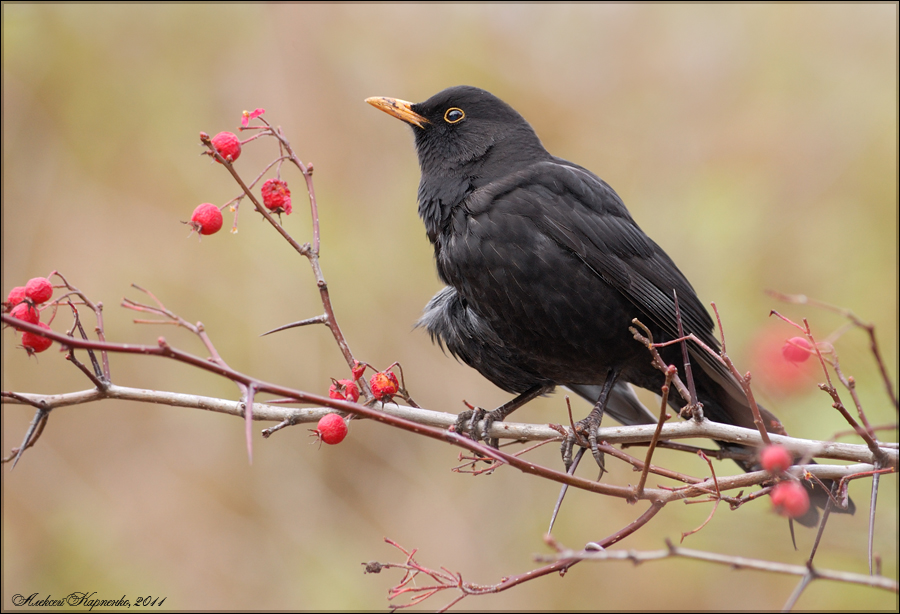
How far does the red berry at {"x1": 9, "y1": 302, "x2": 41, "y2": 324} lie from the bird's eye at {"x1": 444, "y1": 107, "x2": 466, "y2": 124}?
7.57 ft

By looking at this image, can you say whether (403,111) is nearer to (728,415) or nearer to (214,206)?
(214,206)

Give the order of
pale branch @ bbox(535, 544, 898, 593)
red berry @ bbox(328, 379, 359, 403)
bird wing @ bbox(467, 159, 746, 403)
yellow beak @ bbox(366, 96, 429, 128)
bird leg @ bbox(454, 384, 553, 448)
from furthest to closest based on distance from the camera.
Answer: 1. yellow beak @ bbox(366, 96, 429, 128)
2. bird wing @ bbox(467, 159, 746, 403)
3. bird leg @ bbox(454, 384, 553, 448)
4. red berry @ bbox(328, 379, 359, 403)
5. pale branch @ bbox(535, 544, 898, 593)

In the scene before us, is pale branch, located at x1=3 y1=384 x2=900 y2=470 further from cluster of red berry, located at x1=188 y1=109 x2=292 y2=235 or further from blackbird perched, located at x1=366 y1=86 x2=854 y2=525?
cluster of red berry, located at x1=188 y1=109 x2=292 y2=235

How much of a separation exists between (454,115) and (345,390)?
1.88 metres

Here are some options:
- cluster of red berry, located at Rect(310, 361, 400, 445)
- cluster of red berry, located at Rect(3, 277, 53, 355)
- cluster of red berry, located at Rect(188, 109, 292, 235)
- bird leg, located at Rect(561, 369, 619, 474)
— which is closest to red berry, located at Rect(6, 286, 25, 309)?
cluster of red berry, located at Rect(3, 277, 53, 355)

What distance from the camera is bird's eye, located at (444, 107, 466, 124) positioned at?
3740 mm

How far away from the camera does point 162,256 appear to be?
21.0 feet

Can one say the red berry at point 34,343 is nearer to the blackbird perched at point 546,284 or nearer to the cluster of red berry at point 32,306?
the cluster of red berry at point 32,306

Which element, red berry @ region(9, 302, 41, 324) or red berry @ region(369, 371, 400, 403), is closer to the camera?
red berry @ region(9, 302, 41, 324)

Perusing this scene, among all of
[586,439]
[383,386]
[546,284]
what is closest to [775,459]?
[586,439]

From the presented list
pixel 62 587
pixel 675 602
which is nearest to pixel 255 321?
pixel 62 587

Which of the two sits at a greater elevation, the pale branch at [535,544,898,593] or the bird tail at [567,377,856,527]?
the pale branch at [535,544,898,593]

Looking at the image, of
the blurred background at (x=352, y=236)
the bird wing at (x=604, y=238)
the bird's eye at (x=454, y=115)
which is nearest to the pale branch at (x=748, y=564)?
the bird wing at (x=604, y=238)

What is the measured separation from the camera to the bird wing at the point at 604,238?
3168 mm
